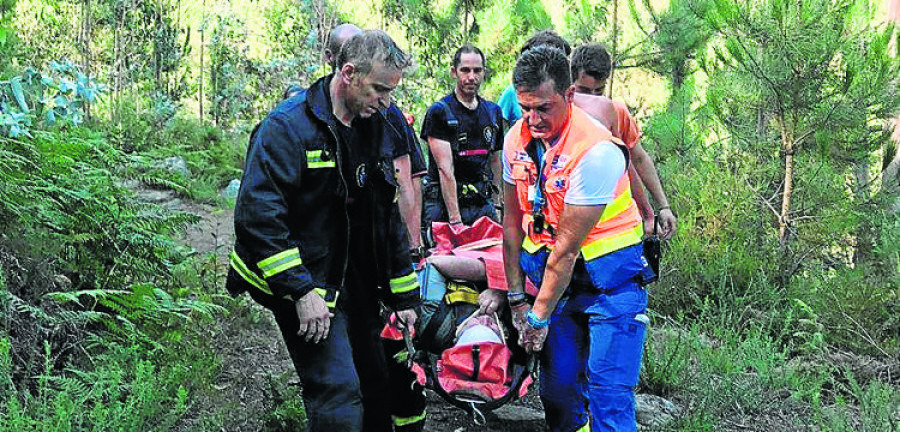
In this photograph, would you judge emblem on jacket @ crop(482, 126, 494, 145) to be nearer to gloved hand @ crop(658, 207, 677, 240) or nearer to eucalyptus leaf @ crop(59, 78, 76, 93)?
gloved hand @ crop(658, 207, 677, 240)

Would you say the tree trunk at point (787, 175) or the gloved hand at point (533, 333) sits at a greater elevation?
the tree trunk at point (787, 175)

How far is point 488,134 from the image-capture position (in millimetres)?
6191

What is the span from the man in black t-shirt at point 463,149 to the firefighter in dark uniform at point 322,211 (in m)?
2.61

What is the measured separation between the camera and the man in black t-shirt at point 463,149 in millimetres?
6062

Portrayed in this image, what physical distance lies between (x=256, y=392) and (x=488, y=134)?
2570 mm

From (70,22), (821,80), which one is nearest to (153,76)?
(70,22)

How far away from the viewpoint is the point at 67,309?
4473 millimetres

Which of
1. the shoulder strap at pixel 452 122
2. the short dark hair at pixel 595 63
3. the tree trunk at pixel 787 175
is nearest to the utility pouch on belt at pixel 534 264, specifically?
the short dark hair at pixel 595 63

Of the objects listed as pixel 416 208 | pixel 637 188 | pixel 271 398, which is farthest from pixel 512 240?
pixel 416 208

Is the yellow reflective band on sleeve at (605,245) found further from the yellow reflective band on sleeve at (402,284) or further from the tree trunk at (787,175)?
the tree trunk at (787,175)

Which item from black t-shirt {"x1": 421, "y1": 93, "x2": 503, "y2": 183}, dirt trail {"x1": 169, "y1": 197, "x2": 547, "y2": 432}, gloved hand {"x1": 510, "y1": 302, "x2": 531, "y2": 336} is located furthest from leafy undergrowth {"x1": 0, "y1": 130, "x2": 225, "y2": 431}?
black t-shirt {"x1": 421, "y1": 93, "x2": 503, "y2": 183}

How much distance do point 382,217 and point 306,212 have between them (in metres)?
0.43

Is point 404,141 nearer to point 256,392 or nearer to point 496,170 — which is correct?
point 496,170

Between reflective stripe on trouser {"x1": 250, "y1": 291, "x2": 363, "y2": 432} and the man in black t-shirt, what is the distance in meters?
2.87
